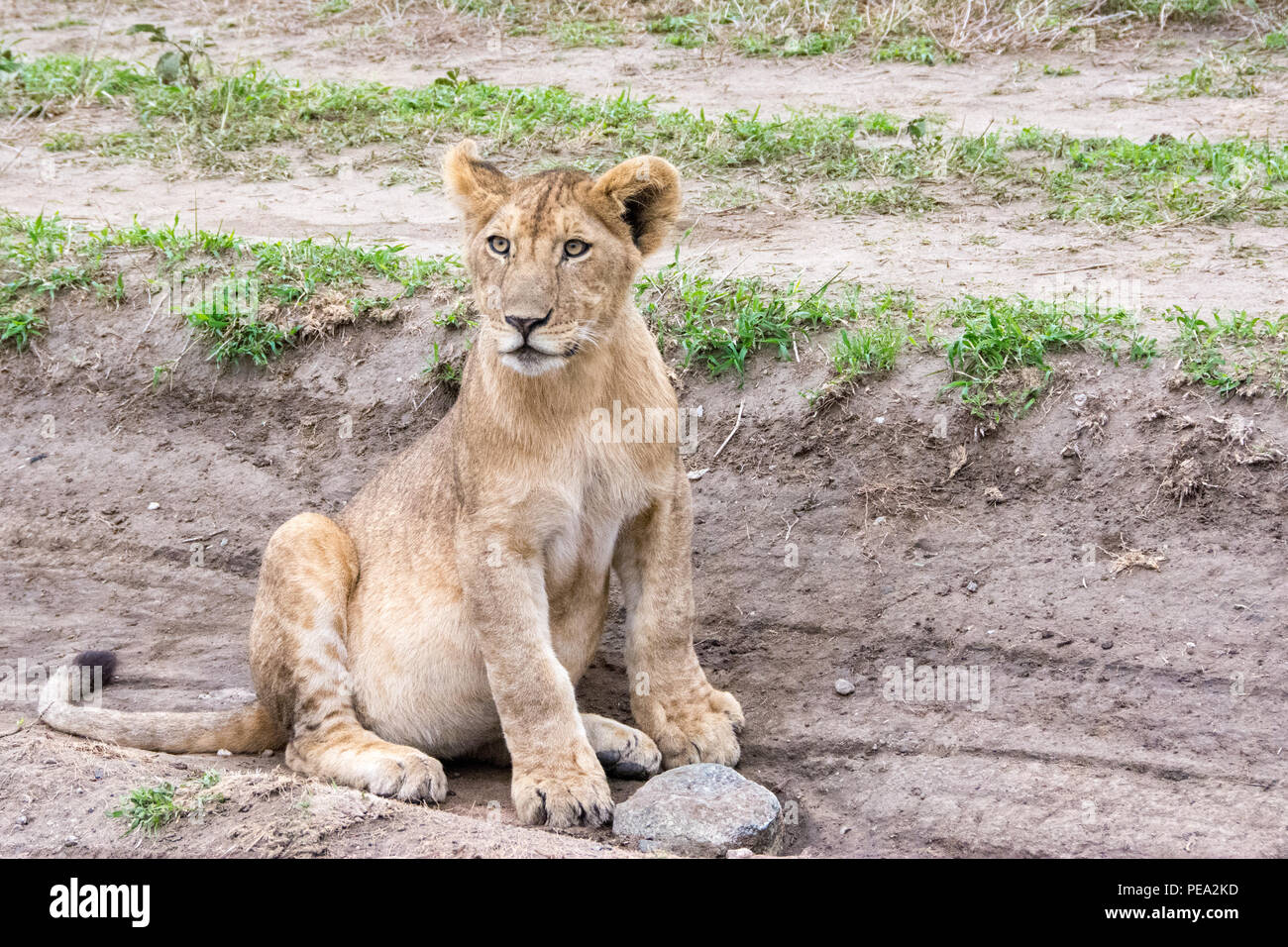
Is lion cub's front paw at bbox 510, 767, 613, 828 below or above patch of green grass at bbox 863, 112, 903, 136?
below

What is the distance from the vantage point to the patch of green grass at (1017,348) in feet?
20.8

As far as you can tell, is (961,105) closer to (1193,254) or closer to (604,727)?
(1193,254)

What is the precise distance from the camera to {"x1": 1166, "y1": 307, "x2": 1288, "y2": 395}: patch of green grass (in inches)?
234

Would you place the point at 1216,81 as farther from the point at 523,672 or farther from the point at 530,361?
the point at 523,672

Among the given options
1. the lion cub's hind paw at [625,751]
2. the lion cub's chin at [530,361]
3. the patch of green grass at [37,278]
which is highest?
the lion cub's chin at [530,361]

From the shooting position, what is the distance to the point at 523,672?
16.1ft

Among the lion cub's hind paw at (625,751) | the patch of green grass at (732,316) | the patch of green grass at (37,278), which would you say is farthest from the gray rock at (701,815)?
the patch of green grass at (37,278)

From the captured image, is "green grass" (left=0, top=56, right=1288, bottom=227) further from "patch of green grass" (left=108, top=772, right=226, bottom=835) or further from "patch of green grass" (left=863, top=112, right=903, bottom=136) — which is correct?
"patch of green grass" (left=108, top=772, right=226, bottom=835)

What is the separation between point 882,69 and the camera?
1176 cm

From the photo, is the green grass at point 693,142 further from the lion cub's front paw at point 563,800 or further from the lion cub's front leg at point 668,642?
the lion cub's front paw at point 563,800

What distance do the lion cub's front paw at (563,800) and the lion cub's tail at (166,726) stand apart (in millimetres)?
1235

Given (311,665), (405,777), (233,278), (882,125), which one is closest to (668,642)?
(405,777)

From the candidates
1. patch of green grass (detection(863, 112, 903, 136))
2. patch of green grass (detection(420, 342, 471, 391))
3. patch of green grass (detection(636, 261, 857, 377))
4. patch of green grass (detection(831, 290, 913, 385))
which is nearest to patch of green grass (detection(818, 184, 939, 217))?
patch of green grass (detection(863, 112, 903, 136))

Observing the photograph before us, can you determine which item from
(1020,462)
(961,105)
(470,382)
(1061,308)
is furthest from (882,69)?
(470,382)
